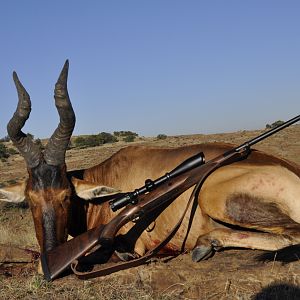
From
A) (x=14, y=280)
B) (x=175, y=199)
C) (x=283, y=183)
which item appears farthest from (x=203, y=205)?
(x=14, y=280)

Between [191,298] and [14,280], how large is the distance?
2.01 meters

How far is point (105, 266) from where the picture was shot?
584cm

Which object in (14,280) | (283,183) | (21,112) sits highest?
(21,112)

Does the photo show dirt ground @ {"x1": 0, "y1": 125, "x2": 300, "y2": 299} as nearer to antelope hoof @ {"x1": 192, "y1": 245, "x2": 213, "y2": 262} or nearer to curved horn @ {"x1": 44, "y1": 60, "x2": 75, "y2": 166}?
antelope hoof @ {"x1": 192, "y1": 245, "x2": 213, "y2": 262}

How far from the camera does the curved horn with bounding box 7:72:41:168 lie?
254 inches

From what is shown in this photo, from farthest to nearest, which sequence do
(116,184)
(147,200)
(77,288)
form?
(116,184)
(147,200)
(77,288)

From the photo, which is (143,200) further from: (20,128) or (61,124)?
(20,128)

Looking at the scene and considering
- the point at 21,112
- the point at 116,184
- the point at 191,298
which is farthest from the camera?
the point at 116,184

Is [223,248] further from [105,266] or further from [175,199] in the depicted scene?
[105,266]

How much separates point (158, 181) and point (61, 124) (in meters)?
1.41

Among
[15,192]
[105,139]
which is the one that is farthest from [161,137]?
[15,192]

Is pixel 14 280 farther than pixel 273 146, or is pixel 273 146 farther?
pixel 273 146

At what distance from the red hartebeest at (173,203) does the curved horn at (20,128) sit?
12 mm

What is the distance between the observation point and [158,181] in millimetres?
6152
